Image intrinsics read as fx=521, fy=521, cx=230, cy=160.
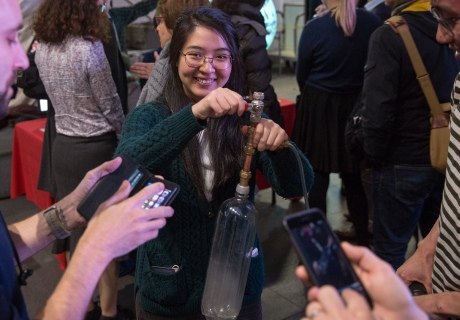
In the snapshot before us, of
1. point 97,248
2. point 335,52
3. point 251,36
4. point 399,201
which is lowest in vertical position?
point 399,201

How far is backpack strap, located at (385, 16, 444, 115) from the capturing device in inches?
79.7

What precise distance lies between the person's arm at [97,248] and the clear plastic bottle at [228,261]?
0.41 m

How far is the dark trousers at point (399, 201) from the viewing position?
2.19m

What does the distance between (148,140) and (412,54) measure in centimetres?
121

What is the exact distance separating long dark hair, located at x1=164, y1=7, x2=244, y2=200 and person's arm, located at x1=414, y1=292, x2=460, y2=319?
582mm

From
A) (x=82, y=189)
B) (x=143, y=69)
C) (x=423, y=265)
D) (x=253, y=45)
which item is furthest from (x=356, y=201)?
(x=82, y=189)

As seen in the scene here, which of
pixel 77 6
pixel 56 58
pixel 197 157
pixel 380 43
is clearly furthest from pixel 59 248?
pixel 380 43

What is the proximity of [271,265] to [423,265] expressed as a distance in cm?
168

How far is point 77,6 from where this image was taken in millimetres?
2268

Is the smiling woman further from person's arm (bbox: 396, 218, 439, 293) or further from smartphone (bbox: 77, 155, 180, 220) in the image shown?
person's arm (bbox: 396, 218, 439, 293)

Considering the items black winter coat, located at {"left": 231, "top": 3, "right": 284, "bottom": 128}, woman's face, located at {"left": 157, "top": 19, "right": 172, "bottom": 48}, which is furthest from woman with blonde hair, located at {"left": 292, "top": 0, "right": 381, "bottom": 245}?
woman's face, located at {"left": 157, "top": 19, "right": 172, "bottom": 48}

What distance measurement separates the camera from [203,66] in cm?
145

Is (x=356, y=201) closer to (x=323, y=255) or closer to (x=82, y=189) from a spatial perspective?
(x=82, y=189)

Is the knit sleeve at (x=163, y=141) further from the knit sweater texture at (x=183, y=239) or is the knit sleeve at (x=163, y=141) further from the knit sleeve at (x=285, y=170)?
the knit sleeve at (x=285, y=170)
